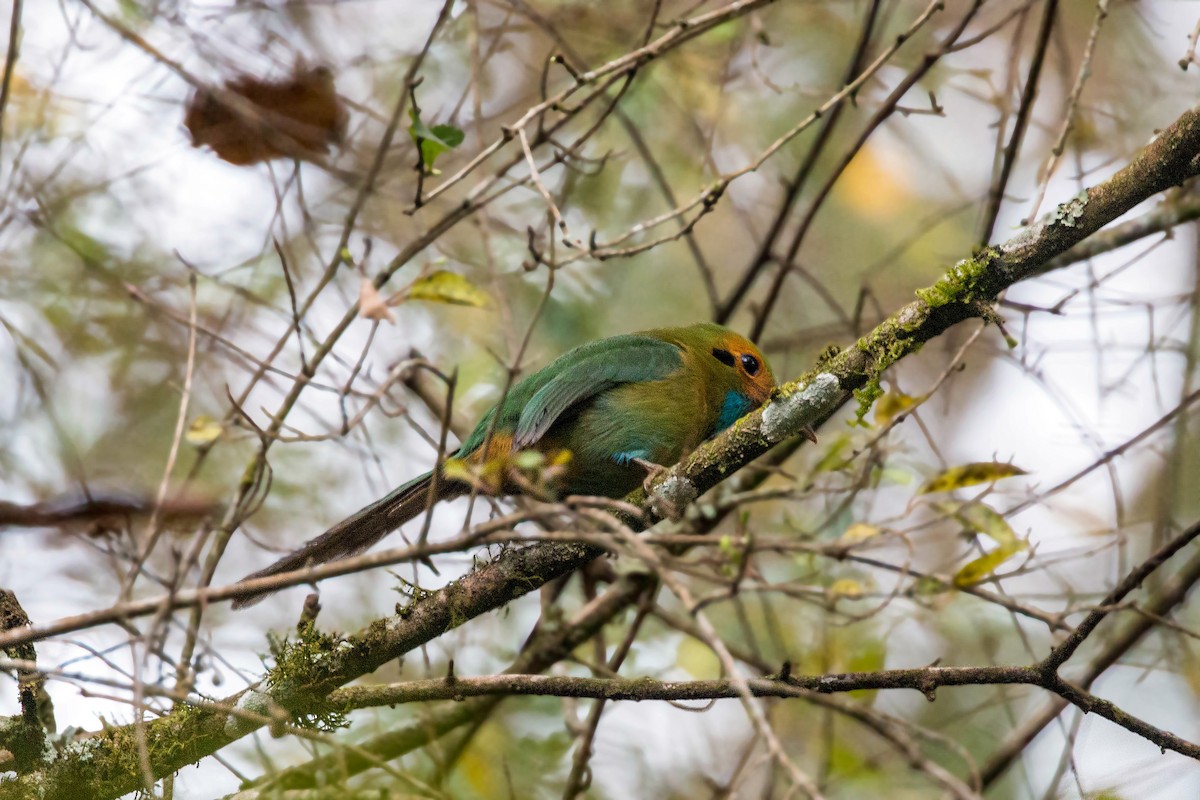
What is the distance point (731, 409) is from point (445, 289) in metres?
2.56

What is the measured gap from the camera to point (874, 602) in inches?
245

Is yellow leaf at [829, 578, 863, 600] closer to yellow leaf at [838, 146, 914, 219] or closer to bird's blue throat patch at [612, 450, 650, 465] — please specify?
bird's blue throat patch at [612, 450, 650, 465]

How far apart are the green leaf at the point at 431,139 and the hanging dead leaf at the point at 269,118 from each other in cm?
151

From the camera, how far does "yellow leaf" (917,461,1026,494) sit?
2.68m

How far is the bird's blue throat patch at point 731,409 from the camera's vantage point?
17.4 ft

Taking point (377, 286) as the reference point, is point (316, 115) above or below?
above

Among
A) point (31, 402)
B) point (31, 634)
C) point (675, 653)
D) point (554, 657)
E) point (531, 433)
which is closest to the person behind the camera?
point (31, 634)

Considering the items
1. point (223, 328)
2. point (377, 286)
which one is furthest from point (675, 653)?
point (377, 286)

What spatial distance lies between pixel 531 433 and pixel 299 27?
2841mm

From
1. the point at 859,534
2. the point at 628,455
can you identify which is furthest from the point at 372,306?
the point at 628,455

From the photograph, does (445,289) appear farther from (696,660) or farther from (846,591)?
(696,660)

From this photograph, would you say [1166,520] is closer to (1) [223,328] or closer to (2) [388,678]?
(2) [388,678]

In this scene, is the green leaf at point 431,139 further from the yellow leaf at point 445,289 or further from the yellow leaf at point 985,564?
the yellow leaf at point 985,564

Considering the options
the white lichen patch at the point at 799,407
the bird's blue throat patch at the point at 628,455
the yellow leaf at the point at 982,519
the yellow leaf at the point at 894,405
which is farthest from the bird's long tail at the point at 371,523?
→ the yellow leaf at the point at 982,519
